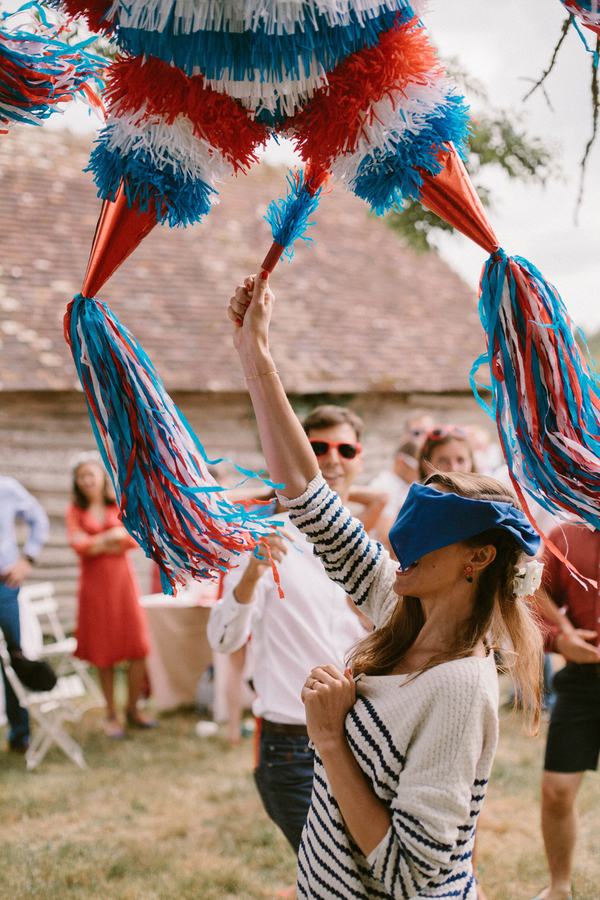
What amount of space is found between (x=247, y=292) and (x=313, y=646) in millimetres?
1184

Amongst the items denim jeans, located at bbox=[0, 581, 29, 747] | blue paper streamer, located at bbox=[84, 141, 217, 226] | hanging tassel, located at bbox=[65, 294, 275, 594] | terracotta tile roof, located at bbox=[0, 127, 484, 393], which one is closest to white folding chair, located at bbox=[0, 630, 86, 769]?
denim jeans, located at bbox=[0, 581, 29, 747]

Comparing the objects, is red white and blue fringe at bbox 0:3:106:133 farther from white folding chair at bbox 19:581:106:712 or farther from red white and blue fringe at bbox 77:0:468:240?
white folding chair at bbox 19:581:106:712

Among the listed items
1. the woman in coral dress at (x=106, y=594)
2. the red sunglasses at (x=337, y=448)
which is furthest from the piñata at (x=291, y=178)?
the woman in coral dress at (x=106, y=594)

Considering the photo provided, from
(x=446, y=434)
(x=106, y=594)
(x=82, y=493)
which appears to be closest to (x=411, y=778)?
(x=446, y=434)

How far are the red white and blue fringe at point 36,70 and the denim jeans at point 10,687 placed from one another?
12.0 feet

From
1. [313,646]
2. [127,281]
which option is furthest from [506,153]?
[127,281]

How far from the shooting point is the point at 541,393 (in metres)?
1.21

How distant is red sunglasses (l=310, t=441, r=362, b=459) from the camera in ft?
7.60

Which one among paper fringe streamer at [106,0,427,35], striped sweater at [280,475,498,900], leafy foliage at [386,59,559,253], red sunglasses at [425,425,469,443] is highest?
leafy foliage at [386,59,559,253]

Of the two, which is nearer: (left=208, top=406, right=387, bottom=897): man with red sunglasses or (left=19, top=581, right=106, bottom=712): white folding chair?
(left=208, top=406, right=387, bottom=897): man with red sunglasses

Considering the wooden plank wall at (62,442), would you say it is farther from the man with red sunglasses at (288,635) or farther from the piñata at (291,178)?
the piñata at (291,178)

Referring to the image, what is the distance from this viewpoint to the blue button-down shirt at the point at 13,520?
4.48 metres

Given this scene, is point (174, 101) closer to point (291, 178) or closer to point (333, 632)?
point (291, 178)

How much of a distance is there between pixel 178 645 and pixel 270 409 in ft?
14.2
